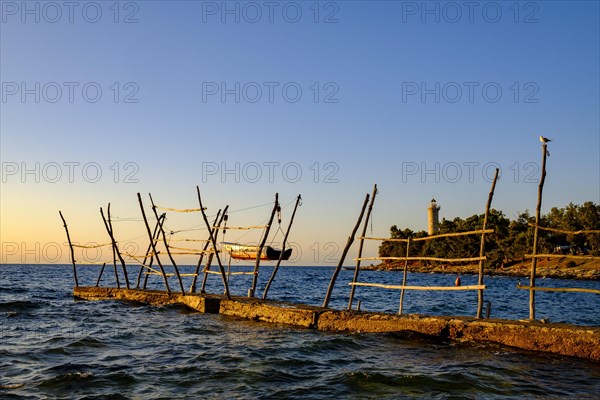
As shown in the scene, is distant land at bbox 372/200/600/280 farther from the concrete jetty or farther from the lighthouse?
the concrete jetty

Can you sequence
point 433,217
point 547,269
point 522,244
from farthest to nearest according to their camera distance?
1. point 433,217
2. point 522,244
3. point 547,269

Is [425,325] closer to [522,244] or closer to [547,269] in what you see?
[547,269]

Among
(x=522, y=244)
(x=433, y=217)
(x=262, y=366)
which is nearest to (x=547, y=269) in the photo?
(x=522, y=244)

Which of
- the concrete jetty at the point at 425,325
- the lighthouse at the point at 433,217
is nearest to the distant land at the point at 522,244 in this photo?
the lighthouse at the point at 433,217

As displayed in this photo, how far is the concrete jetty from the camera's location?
8.28 meters

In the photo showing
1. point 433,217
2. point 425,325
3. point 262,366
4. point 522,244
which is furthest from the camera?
point 433,217

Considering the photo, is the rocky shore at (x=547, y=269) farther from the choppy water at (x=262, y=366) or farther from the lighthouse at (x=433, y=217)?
the choppy water at (x=262, y=366)

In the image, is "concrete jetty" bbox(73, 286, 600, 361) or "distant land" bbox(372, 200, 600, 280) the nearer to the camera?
"concrete jetty" bbox(73, 286, 600, 361)

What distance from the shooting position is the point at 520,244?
77.6 metres

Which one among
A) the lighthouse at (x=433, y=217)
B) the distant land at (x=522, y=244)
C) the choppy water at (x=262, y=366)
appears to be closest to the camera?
the choppy water at (x=262, y=366)

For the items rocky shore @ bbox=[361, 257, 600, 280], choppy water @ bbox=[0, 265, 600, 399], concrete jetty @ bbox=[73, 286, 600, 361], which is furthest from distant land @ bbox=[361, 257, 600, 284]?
choppy water @ bbox=[0, 265, 600, 399]

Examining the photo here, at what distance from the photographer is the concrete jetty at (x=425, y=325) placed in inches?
326

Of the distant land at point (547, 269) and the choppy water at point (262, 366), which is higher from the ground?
the choppy water at point (262, 366)

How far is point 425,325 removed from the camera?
32.9ft
